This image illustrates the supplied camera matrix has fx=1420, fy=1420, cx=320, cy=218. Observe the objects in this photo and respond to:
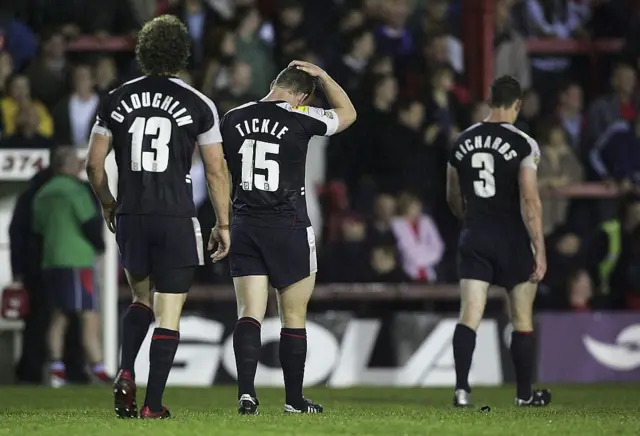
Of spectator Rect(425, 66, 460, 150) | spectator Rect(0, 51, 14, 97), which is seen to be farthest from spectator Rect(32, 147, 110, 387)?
spectator Rect(425, 66, 460, 150)

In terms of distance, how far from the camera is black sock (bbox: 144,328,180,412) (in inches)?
310

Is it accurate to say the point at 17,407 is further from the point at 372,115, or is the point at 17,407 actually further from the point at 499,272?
the point at 372,115

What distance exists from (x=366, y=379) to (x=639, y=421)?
6134mm

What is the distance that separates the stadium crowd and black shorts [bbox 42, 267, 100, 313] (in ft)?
4.51

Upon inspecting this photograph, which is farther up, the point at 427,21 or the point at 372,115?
the point at 427,21

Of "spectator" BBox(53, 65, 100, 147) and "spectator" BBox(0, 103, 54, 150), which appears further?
"spectator" BBox(53, 65, 100, 147)

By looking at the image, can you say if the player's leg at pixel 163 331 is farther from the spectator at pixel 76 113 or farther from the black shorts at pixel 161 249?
the spectator at pixel 76 113

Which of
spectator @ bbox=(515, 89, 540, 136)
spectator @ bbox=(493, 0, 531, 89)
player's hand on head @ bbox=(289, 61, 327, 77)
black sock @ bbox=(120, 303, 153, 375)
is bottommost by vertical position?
black sock @ bbox=(120, 303, 153, 375)

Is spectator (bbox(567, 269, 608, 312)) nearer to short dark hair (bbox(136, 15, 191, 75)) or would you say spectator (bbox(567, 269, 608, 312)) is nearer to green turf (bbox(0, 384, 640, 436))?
green turf (bbox(0, 384, 640, 436))

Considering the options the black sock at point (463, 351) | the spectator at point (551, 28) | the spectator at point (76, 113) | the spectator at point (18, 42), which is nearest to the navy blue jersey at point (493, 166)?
the black sock at point (463, 351)

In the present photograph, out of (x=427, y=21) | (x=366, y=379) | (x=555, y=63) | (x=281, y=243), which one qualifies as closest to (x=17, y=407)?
(x=281, y=243)

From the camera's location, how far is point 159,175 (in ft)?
26.1

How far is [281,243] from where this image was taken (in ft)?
28.0

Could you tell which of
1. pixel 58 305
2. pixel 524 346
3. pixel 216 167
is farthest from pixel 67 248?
pixel 216 167
